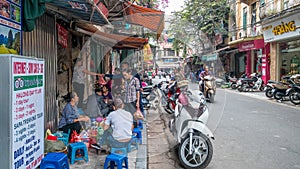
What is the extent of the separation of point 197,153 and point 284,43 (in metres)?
13.9

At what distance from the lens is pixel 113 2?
6816 mm

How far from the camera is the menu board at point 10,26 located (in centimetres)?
330

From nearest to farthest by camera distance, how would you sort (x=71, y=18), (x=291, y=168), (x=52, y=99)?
(x=291, y=168) < (x=52, y=99) < (x=71, y=18)

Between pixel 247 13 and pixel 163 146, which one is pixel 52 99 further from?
pixel 247 13

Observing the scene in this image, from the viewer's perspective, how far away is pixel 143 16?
6516mm

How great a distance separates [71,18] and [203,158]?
4211 mm

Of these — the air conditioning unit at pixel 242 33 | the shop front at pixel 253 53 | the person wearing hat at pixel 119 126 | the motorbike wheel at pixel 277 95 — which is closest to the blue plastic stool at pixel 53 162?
the person wearing hat at pixel 119 126

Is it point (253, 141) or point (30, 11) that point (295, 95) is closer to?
point (253, 141)

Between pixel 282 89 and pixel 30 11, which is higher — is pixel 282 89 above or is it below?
below

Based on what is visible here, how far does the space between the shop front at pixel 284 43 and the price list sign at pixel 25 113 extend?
12.8 meters

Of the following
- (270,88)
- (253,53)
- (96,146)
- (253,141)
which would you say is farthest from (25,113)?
(253,53)

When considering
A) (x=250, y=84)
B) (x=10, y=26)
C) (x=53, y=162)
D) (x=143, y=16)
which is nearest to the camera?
(x=53, y=162)

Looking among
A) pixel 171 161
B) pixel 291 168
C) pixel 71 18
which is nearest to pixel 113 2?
pixel 71 18

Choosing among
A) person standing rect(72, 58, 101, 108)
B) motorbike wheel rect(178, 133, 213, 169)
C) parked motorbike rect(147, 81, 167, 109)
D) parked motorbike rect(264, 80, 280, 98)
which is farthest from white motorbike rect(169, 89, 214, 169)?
parked motorbike rect(264, 80, 280, 98)
